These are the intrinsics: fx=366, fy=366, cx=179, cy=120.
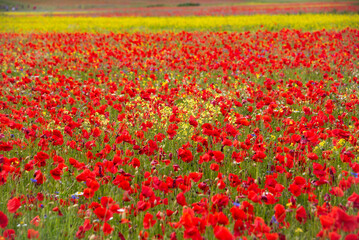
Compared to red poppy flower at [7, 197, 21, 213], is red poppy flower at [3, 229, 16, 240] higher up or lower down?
lower down

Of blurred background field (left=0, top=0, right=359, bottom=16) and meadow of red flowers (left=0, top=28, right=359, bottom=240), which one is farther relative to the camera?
blurred background field (left=0, top=0, right=359, bottom=16)

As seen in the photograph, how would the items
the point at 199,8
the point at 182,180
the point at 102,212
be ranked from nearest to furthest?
the point at 102,212
the point at 182,180
the point at 199,8

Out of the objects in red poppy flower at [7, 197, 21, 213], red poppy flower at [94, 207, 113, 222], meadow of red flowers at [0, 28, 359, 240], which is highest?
red poppy flower at [7, 197, 21, 213]

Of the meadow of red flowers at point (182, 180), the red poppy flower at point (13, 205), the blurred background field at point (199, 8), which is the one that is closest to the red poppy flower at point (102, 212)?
the meadow of red flowers at point (182, 180)

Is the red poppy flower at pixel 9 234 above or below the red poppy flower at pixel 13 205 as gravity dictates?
below

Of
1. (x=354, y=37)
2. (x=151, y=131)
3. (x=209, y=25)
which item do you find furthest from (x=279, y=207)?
(x=209, y=25)

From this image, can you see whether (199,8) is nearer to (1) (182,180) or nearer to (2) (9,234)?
(1) (182,180)

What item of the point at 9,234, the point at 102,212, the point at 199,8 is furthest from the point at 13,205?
the point at 199,8

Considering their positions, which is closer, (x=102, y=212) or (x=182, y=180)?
(x=102, y=212)

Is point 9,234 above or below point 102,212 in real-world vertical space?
below

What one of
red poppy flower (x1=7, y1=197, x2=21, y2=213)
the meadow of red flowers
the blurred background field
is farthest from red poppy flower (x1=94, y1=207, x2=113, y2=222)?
the blurred background field

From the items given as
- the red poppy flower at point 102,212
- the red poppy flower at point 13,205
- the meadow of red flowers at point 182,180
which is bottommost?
the meadow of red flowers at point 182,180

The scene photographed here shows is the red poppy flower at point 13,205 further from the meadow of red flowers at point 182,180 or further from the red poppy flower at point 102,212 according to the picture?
the red poppy flower at point 102,212

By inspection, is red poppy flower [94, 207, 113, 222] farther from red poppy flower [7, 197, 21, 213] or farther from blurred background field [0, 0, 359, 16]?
blurred background field [0, 0, 359, 16]
